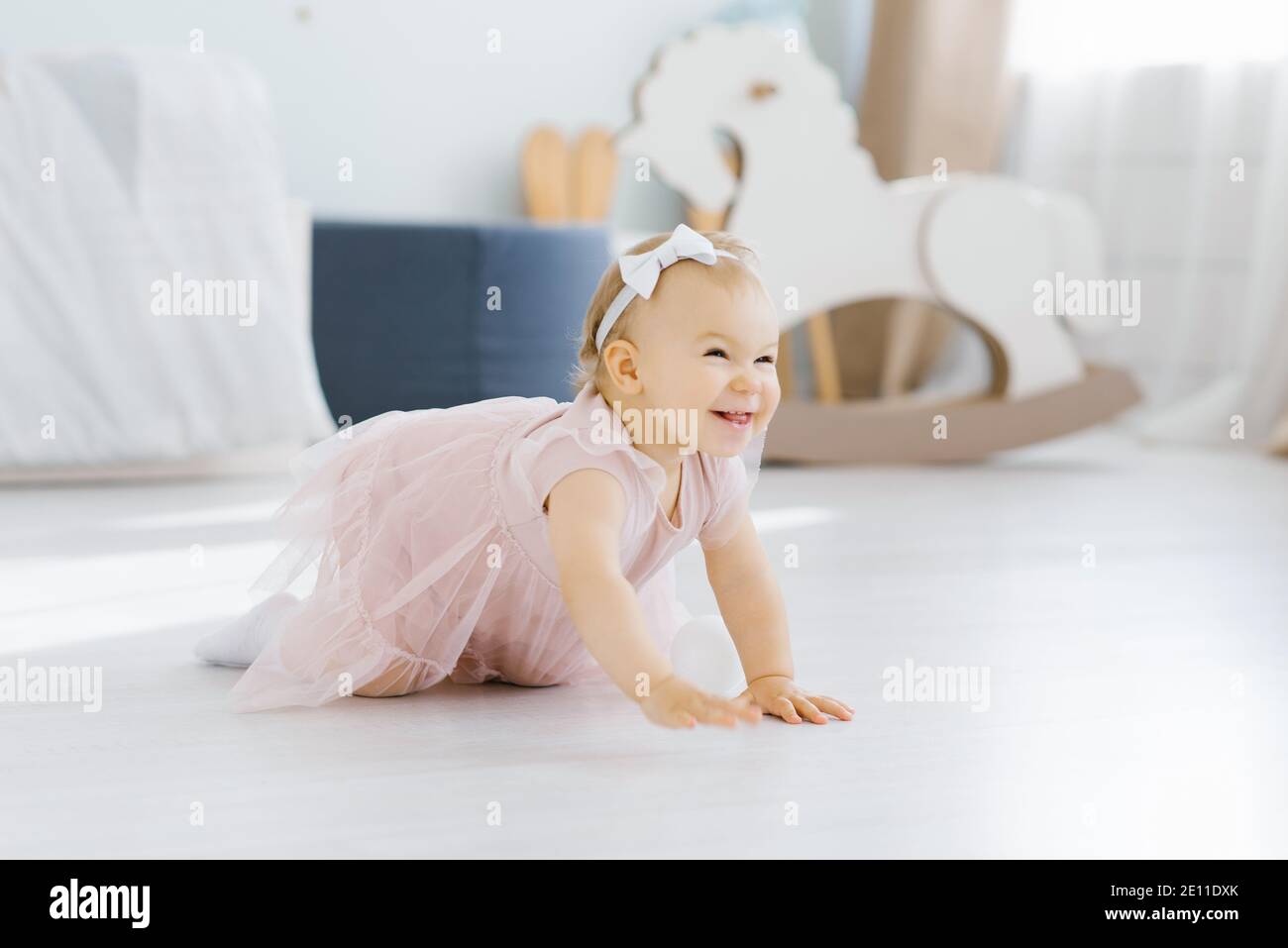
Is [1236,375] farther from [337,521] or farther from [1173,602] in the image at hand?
[337,521]

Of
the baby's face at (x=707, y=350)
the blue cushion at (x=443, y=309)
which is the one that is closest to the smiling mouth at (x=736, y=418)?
the baby's face at (x=707, y=350)

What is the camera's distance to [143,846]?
0.77 metres

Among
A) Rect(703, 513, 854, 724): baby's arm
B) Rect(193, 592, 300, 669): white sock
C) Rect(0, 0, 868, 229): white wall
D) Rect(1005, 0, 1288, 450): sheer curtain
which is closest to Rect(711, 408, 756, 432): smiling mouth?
Rect(703, 513, 854, 724): baby's arm

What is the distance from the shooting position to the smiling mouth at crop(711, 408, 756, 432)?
3.24 feet

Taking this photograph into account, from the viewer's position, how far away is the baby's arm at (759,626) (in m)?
1.04

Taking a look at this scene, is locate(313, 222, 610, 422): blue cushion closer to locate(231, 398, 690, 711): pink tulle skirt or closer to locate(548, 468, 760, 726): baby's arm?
locate(231, 398, 690, 711): pink tulle skirt

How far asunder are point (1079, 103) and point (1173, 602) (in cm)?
205

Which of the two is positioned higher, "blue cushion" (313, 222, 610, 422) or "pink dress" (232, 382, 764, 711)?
"blue cushion" (313, 222, 610, 422)

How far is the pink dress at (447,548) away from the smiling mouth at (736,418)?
2.2 inches

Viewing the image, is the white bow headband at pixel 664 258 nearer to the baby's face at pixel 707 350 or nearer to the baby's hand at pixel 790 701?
the baby's face at pixel 707 350

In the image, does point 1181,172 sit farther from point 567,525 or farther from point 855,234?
point 567,525

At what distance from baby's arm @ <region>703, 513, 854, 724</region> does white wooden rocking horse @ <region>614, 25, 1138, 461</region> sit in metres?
1.42

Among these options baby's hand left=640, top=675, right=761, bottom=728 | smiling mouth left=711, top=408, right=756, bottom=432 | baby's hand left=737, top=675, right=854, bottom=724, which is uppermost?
smiling mouth left=711, top=408, right=756, bottom=432
